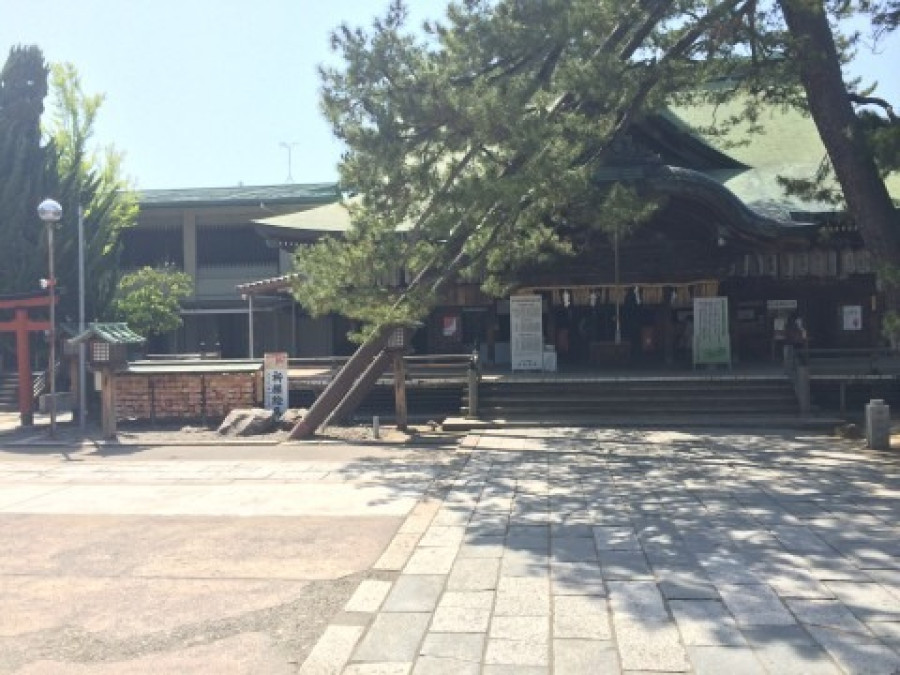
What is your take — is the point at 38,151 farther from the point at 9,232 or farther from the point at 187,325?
the point at 187,325

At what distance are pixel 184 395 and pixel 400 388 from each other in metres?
5.40

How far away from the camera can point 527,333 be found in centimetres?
1812

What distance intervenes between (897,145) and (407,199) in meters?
7.26

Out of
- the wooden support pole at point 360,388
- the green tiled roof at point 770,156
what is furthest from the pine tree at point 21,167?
the green tiled roof at point 770,156

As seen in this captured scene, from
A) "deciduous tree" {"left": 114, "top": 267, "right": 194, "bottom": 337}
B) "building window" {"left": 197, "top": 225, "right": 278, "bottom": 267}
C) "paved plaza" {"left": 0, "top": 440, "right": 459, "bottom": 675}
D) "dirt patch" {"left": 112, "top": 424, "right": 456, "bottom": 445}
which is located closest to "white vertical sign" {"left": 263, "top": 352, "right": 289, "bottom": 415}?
"dirt patch" {"left": 112, "top": 424, "right": 456, "bottom": 445}

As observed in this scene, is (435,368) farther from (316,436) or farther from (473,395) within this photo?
(316,436)

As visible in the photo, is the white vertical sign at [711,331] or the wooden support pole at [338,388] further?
the white vertical sign at [711,331]

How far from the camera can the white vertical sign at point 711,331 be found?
57.4 feet

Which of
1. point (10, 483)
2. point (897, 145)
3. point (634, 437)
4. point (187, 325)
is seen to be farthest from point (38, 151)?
point (897, 145)

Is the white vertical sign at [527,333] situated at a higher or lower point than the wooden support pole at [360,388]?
higher

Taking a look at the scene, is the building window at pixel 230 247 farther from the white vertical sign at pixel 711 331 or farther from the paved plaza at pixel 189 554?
the paved plaza at pixel 189 554

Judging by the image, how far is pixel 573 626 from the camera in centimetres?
456

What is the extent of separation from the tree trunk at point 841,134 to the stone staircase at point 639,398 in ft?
12.3

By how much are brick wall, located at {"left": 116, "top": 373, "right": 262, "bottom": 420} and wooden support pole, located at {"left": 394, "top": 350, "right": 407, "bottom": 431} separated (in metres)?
3.80
